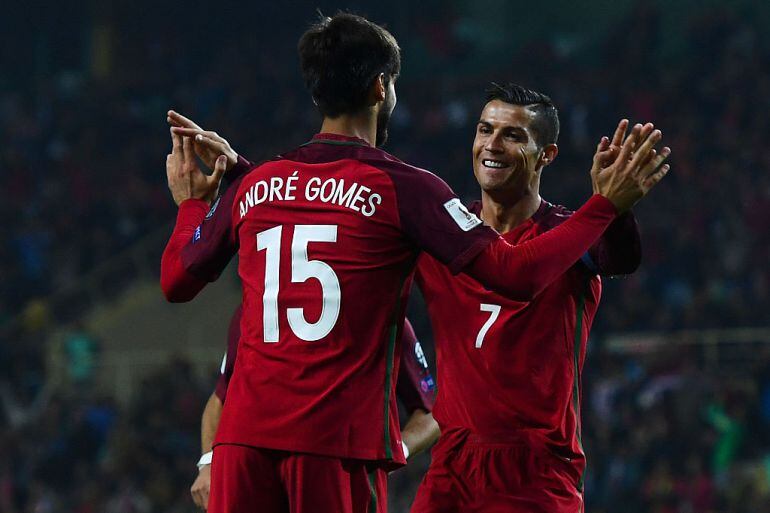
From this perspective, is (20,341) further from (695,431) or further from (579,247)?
(579,247)

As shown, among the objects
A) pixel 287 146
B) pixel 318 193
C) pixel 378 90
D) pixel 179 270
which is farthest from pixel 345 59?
pixel 287 146

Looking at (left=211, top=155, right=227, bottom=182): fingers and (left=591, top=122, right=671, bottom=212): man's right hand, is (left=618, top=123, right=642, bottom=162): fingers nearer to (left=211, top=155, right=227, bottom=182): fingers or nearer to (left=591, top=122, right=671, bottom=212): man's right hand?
(left=591, top=122, right=671, bottom=212): man's right hand

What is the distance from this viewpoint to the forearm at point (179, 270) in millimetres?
3414

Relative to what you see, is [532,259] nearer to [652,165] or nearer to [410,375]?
[652,165]

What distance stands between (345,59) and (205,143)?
0.59 meters

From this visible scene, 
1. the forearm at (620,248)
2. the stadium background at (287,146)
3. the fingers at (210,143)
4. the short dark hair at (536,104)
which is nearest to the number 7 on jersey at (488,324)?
the forearm at (620,248)

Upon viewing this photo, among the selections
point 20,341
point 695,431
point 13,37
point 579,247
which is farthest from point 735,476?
point 13,37

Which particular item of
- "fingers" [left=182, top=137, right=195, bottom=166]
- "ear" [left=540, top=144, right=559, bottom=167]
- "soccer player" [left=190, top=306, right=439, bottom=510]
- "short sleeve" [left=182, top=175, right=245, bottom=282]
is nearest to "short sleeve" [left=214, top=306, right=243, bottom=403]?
"soccer player" [left=190, top=306, right=439, bottom=510]

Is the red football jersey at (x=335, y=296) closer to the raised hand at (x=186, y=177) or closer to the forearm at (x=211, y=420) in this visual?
the raised hand at (x=186, y=177)

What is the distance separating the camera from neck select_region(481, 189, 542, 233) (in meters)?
4.34

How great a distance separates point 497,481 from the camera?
3971 millimetres

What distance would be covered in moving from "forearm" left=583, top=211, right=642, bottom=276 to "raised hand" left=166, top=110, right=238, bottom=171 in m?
1.16

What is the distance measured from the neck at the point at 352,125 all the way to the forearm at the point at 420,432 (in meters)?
1.45

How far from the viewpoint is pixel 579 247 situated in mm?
3238
